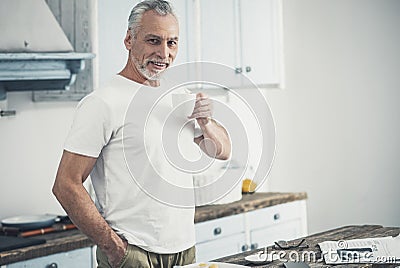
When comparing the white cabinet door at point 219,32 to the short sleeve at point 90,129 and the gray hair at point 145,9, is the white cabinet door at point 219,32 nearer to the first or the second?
the gray hair at point 145,9

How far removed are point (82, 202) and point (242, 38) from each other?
2249 mm

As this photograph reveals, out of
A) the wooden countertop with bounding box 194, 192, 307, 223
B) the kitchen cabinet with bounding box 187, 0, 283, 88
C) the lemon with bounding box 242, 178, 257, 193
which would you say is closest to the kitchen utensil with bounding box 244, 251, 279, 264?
the wooden countertop with bounding box 194, 192, 307, 223

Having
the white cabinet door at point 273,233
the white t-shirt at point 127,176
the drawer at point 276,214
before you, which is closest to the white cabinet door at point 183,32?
the drawer at point 276,214

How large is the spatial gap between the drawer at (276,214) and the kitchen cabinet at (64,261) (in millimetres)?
1135

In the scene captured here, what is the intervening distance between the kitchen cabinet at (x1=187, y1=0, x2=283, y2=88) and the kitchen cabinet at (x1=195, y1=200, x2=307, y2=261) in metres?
0.74

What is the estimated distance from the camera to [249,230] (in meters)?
4.23

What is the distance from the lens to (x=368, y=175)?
17.1 ft

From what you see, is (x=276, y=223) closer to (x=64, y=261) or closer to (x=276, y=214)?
(x=276, y=214)

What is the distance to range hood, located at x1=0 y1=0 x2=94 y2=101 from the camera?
3355 millimetres

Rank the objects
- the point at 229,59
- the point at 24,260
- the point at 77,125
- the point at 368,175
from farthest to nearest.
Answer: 1. the point at 368,175
2. the point at 229,59
3. the point at 24,260
4. the point at 77,125

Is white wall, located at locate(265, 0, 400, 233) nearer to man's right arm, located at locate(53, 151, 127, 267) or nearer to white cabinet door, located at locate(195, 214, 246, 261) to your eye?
white cabinet door, located at locate(195, 214, 246, 261)

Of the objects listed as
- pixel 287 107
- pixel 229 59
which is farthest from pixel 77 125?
pixel 287 107

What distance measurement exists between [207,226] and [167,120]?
1.48 metres

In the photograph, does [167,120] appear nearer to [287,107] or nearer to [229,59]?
[229,59]
